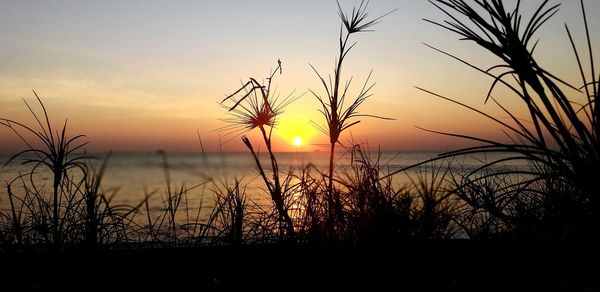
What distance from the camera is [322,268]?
238cm

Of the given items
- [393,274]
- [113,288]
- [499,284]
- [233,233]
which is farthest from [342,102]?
[113,288]

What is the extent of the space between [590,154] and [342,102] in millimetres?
1941

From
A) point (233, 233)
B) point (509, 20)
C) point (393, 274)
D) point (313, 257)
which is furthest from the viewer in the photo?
point (233, 233)

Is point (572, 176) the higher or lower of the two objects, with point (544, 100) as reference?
lower

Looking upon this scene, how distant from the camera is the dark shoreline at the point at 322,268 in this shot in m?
2.13

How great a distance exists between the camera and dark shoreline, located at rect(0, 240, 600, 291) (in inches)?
84.0

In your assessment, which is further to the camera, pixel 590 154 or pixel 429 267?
pixel 429 267

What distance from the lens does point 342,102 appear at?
335 cm

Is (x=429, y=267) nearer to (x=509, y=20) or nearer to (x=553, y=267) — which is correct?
(x=553, y=267)

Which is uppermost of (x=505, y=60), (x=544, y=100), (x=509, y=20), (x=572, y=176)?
(x=509, y=20)

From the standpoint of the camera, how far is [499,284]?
7.05ft

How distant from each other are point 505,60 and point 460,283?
1.08 meters

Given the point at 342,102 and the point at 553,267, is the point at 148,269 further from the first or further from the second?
the point at 553,267

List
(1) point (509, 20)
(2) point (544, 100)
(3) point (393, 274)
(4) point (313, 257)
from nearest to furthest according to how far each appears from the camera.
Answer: (2) point (544, 100)
(1) point (509, 20)
(3) point (393, 274)
(4) point (313, 257)
